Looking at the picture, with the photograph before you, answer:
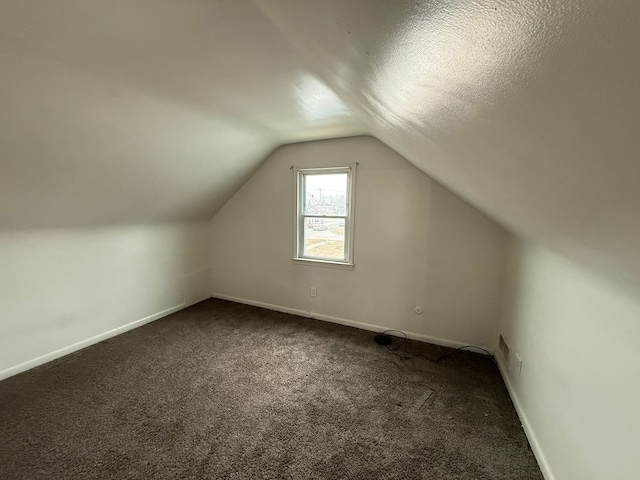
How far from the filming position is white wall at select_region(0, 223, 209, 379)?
2.34 m

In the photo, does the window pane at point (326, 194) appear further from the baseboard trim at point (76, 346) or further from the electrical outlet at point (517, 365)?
the baseboard trim at point (76, 346)

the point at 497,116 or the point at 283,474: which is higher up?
the point at 497,116

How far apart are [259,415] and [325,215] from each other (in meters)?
2.15

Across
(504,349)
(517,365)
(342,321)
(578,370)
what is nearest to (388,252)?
(342,321)

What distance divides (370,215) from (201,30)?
221cm

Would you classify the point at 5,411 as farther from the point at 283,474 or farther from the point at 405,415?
the point at 405,415

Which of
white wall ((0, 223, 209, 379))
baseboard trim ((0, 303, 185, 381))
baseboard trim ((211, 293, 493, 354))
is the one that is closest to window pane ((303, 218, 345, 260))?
baseboard trim ((211, 293, 493, 354))

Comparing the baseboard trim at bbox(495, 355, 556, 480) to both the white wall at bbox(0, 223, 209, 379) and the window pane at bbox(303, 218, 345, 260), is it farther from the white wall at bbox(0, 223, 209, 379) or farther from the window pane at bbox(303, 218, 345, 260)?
the white wall at bbox(0, 223, 209, 379)

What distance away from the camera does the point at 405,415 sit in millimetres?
1942

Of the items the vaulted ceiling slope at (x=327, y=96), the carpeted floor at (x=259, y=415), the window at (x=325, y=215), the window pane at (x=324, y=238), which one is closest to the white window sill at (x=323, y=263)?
the window at (x=325, y=215)

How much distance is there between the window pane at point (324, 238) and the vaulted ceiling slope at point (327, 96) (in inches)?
41.4

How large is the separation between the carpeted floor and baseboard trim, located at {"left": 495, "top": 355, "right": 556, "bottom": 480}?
0.05 m

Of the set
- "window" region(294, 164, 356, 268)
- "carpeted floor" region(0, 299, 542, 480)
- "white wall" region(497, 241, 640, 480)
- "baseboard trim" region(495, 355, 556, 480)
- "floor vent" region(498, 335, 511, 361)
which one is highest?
"window" region(294, 164, 356, 268)

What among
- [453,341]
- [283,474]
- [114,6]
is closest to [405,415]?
[283,474]
